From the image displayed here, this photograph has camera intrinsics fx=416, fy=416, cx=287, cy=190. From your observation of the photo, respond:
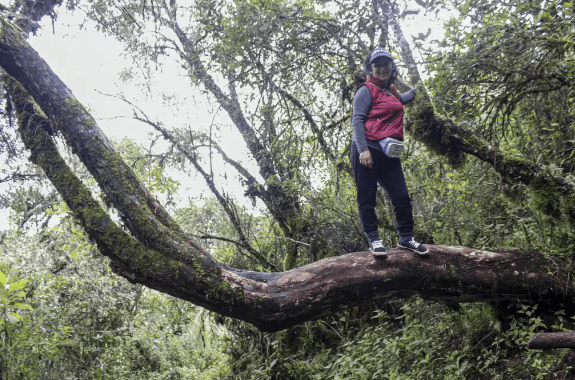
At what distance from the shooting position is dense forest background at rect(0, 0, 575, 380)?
16.1 ft

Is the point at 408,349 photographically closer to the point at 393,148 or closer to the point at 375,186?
the point at 375,186

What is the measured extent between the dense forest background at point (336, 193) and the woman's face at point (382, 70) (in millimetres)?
1124

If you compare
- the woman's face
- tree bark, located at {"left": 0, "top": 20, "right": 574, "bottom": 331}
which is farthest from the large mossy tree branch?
the woman's face

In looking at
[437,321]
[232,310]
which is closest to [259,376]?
[437,321]

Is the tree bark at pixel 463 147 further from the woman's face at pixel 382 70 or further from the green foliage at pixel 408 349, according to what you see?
the green foliage at pixel 408 349

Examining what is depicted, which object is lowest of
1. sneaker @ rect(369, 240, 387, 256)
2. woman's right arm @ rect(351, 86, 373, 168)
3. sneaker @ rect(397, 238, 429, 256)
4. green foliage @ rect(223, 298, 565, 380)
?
green foliage @ rect(223, 298, 565, 380)

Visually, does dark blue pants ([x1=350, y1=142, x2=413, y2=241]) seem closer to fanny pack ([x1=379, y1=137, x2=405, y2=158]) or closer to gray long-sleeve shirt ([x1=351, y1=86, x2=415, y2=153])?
gray long-sleeve shirt ([x1=351, y1=86, x2=415, y2=153])

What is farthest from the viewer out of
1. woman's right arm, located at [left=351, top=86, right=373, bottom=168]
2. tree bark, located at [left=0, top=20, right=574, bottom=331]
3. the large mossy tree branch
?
woman's right arm, located at [left=351, top=86, right=373, bottom=168]

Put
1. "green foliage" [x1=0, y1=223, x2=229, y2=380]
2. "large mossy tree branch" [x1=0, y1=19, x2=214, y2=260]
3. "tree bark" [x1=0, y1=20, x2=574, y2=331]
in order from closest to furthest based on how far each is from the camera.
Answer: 1. "tree bark" [x1=0, y1=20, x2=574, y2=331]
2. "large mossy tree branch" [x1=0, y1=19, x2=214, y2=260]
3. "green foliage" [x1=0, y1=223, x2=229, y2=380]

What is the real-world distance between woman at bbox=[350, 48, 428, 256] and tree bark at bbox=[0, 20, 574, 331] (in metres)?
0.38

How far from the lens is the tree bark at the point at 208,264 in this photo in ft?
13.1

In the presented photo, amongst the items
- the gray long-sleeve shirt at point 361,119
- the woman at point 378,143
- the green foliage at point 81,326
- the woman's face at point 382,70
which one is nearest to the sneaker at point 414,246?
the woman at point 378,143

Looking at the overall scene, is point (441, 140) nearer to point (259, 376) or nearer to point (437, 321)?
point (437, 321)

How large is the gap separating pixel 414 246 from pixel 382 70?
1.93 metres
